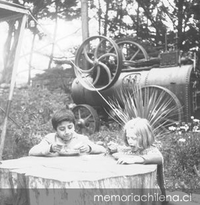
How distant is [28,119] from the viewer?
20.5 ft

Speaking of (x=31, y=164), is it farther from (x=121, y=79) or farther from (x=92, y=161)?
(x=121, y=79)

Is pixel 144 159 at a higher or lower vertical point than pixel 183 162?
higher

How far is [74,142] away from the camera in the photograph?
2.89 m

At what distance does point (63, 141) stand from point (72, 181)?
40.0 inches

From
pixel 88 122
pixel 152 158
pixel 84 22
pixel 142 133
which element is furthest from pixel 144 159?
pixel 84 22

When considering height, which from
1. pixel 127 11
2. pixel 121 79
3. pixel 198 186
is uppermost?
pixel 127 11

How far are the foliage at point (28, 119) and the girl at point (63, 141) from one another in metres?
2.04

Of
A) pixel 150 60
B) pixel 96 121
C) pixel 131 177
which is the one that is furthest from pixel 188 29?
pixel 131 177

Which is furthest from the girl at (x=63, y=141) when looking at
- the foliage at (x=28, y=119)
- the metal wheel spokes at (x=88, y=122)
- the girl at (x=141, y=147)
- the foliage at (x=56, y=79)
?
the foliage at (x=56, y=79)

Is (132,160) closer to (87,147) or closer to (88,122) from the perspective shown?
(87,147)

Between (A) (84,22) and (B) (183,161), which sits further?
(A) (84,22)

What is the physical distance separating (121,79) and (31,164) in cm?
513

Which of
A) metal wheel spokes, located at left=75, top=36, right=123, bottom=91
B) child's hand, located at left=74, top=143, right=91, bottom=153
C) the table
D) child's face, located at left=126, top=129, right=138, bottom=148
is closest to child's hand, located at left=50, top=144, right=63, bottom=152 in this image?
child's hand, located at left=74, top=143, right=91, bottom=153

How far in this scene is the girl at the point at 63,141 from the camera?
9.19ft
